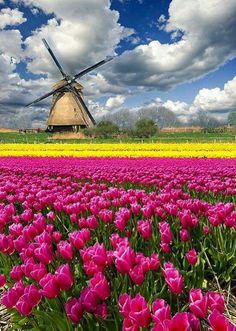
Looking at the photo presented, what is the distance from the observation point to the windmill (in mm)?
73500

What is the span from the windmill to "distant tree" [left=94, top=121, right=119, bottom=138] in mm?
2765

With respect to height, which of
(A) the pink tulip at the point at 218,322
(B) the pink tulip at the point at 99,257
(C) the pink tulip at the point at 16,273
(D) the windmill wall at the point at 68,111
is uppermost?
(D) the windmill wall at the point at 68,111

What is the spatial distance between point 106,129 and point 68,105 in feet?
28.8

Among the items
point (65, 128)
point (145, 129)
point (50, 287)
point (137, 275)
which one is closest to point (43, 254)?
point (50, 287)

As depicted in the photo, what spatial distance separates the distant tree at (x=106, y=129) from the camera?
244 feet

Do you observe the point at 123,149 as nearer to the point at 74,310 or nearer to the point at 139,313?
the point at 74,310

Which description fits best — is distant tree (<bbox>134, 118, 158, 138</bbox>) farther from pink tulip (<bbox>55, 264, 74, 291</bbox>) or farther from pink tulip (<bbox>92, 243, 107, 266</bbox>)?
pink tulip (<bbox>55, 264, 74, 291</bbox>)

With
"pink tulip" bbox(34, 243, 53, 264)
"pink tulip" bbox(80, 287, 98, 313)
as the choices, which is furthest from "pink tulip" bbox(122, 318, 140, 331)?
"pink tulip" bbox(34, 243, 53, 264)

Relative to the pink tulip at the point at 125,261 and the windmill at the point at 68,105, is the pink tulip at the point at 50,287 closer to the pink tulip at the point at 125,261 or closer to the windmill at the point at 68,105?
the pink tulip at the point at 125,261

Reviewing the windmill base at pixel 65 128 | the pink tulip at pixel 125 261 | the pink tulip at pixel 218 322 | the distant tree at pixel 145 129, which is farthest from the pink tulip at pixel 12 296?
the windmill base at pixel 65 128

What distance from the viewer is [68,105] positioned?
74.7 metres

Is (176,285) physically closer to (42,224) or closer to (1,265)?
(42,224)

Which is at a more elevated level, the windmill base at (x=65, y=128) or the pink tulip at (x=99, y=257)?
the pink tulip at (x=99, y=257)

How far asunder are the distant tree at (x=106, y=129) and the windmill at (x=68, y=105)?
2.77 meters
